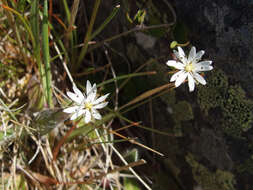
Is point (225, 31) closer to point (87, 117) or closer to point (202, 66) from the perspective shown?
point (202, 66)

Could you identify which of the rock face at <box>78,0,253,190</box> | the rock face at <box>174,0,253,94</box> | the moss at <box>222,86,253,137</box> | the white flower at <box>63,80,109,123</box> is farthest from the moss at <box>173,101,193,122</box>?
the white flower at <box>63,80,109,123</box>

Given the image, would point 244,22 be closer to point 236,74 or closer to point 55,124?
point 236,74

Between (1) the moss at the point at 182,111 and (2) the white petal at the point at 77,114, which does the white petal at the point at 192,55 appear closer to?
(1) the moss at the point at 182,111

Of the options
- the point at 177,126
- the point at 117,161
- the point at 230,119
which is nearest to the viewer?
the point at 230,119

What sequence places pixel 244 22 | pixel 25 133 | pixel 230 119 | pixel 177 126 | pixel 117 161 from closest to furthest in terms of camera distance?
pixel 244 22, pixel 230 119, pixel 25 133, pixel 177 126, pixel 117 161

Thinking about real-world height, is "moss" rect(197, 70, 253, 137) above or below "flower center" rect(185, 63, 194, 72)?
below

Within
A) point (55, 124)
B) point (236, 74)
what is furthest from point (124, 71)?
point (236, 74)

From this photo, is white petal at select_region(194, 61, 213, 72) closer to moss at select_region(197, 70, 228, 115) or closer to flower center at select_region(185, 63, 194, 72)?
flower center at select_region(185, 63, 194, 72)
